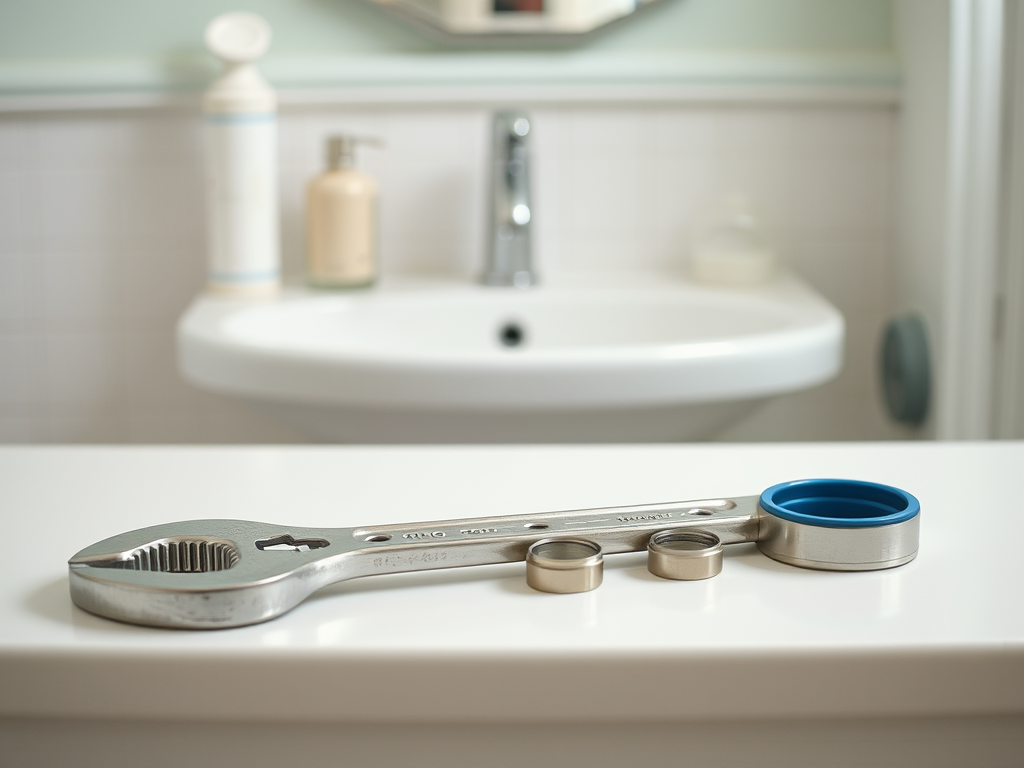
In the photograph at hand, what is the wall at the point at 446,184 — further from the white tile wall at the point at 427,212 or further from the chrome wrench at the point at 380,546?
the chrome wrench at the point at 380,546

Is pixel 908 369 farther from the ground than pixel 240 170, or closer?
closer

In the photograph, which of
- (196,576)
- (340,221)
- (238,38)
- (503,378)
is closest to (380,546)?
(196,576)

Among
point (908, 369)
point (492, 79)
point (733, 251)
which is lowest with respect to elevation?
point (908, 369)

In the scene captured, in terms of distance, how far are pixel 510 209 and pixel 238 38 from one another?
1.14 feet

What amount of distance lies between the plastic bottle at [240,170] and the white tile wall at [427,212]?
162mm

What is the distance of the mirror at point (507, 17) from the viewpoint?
4.05 feet

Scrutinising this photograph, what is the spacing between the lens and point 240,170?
110cm

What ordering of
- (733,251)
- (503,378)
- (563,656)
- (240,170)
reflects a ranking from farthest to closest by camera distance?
(733,251), (240,170), (503,378), (563,656)

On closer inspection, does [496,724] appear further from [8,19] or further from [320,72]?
[8,19]

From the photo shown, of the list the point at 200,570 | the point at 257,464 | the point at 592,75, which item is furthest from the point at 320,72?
the point at 200,570

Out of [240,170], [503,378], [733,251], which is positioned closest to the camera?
[503,378]

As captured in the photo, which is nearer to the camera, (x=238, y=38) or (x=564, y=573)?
(x=564, y=573)

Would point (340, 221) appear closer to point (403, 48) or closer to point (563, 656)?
point (403, 48)

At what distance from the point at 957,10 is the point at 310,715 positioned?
106cm
